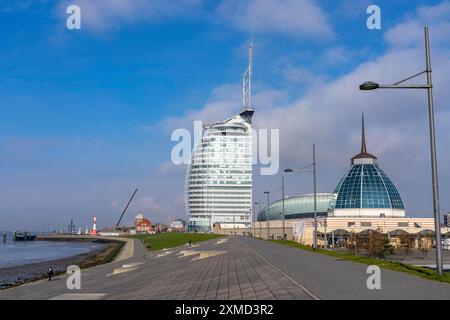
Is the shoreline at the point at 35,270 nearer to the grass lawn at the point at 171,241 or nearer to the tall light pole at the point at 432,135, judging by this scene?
the grass lawn at the point at 171,241

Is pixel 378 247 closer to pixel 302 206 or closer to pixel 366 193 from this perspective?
pixel 366 193

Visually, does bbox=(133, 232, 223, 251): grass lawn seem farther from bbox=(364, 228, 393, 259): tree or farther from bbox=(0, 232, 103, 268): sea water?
bbox=(364, 228, 393, 259): tree

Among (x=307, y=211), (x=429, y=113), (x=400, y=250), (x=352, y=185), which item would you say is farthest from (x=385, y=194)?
(x=429, y=113)

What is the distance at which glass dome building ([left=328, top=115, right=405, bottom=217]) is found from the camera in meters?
133

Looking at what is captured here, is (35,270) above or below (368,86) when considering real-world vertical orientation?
below

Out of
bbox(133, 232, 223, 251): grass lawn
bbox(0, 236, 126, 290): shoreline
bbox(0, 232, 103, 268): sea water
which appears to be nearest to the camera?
bbox(0, 236, 126, 290): shoreline

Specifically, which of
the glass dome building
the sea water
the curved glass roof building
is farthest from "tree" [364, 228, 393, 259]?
the curved glass roof building

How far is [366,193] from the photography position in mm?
134500

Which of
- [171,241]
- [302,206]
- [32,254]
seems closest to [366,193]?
[302,206]

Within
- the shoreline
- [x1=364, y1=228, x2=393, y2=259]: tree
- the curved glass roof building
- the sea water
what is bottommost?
the sea water

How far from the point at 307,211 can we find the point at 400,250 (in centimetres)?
10950
